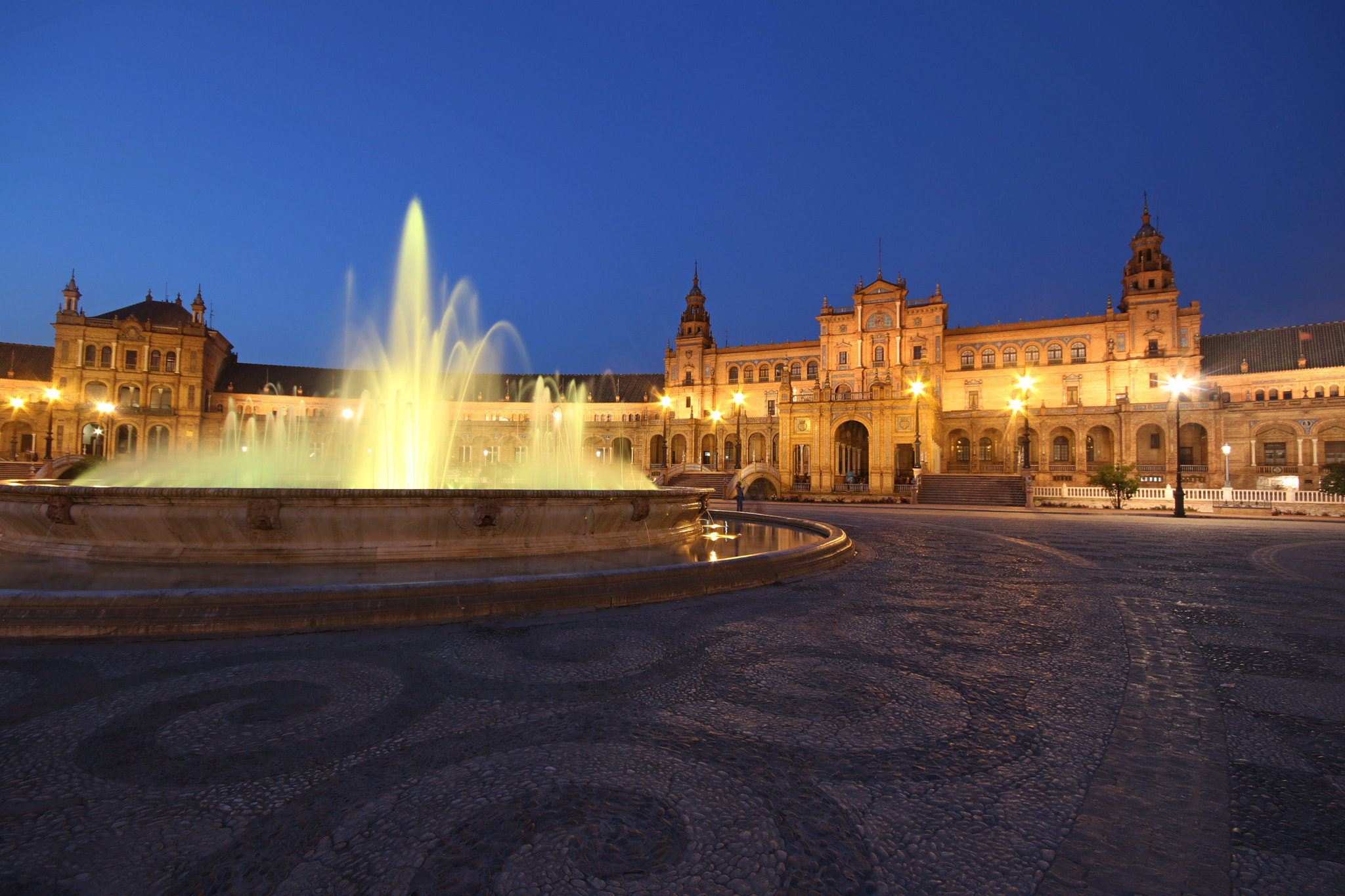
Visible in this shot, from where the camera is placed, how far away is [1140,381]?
181ft

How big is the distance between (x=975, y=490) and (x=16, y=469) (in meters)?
63.5

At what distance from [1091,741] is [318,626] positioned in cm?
621

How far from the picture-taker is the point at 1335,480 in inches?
1065

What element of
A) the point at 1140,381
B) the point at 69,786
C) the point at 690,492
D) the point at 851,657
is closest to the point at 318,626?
the point at 69,786

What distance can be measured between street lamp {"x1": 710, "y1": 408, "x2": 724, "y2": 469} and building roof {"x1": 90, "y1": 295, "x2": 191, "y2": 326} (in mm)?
60972

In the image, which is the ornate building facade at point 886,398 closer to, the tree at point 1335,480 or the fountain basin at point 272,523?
the tree at point 1335,480

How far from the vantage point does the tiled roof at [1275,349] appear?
5309 cm

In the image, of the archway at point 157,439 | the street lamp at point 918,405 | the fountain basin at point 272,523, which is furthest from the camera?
the archway at point 157,439

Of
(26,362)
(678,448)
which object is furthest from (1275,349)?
(26,362)

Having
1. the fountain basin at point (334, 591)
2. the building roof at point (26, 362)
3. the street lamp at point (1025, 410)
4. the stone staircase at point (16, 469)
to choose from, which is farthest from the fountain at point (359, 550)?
the building roof at point (26, 362)

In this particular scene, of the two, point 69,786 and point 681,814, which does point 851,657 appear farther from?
point 69,786

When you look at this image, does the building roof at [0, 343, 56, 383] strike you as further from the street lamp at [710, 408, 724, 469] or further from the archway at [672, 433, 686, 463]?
the street lamp at [710, 408, 724, 469]

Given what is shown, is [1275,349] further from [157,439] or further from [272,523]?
[157,439]

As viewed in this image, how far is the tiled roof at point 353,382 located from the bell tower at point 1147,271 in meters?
50.8
